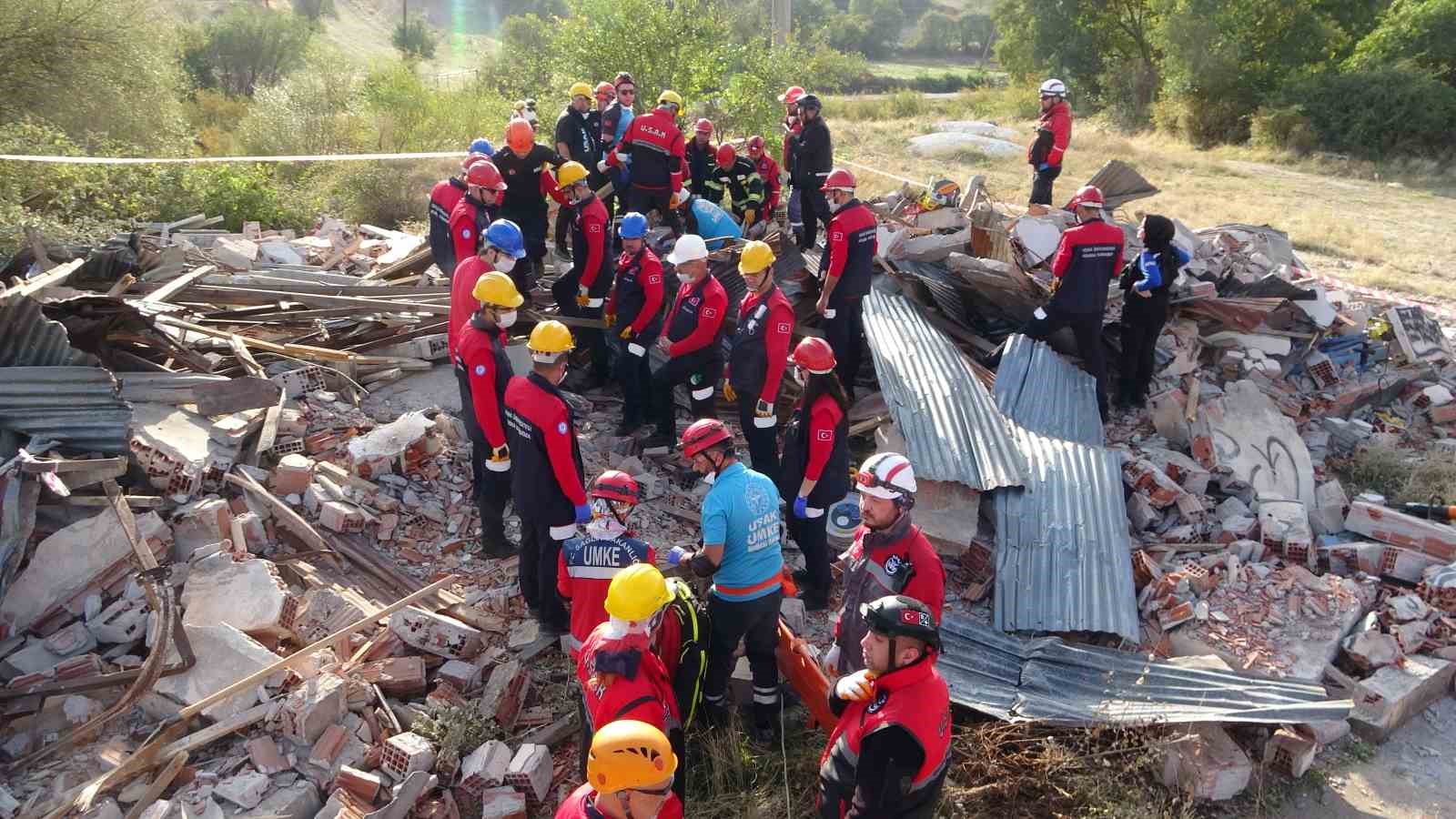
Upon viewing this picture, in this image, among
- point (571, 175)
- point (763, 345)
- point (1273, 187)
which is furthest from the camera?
point (1273, 187)

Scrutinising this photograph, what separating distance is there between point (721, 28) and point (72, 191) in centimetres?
1000

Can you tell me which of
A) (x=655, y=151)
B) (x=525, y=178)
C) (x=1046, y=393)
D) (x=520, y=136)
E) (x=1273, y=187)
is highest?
(x=520, y=136)

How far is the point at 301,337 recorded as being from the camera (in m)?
8.16

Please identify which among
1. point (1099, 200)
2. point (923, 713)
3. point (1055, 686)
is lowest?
point (1055, 686)

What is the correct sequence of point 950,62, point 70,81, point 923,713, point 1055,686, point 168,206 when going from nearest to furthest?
1. point 923,713
2. point 1055,686
3. point 168,206
4. point 70,81
5. point 950,62

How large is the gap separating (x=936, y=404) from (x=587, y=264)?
3086 millimetres

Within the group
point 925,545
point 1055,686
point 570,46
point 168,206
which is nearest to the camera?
point 925,545

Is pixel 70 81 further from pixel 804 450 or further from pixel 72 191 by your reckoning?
pixel 804 450

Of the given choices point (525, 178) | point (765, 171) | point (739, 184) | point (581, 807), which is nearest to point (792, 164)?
point (765, 171)

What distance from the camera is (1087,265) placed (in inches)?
312

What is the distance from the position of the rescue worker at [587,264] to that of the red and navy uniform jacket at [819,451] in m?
2.81

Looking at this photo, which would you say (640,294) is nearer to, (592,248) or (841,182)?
(592,248)

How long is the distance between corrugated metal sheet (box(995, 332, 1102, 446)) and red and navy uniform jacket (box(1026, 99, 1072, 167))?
3.14 m

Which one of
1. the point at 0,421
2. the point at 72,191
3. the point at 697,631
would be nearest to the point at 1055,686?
the point at 697,631
